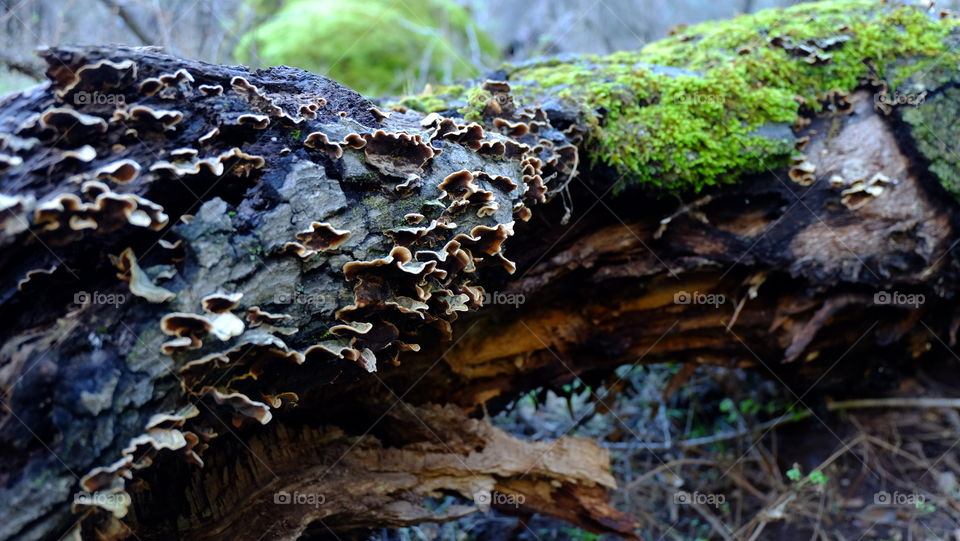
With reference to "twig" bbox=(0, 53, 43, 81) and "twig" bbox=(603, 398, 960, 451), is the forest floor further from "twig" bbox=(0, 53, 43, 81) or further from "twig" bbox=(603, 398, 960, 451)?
"twig" bbox=(0, 53, 43, 81)

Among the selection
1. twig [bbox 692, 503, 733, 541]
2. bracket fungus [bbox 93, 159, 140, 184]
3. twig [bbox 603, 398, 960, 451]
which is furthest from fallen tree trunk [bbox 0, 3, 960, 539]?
twig [bbox 692, 503, 733, 541]

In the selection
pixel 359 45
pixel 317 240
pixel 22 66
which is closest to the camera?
pixel 317 240

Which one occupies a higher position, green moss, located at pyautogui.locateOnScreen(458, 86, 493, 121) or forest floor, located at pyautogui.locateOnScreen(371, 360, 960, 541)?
green moss, located at pyautogui.locateOnScreen(458, 86, 493, 121)

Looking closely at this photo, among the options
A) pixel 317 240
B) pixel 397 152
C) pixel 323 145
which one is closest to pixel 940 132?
pixel 397 152

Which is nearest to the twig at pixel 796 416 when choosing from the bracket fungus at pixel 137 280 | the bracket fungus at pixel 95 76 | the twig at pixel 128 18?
the bracket fungus at pixel 137 280

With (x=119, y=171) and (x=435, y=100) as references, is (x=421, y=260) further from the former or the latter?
(x=435, y=100)

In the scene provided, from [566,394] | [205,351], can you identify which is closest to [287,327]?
[205,351]
